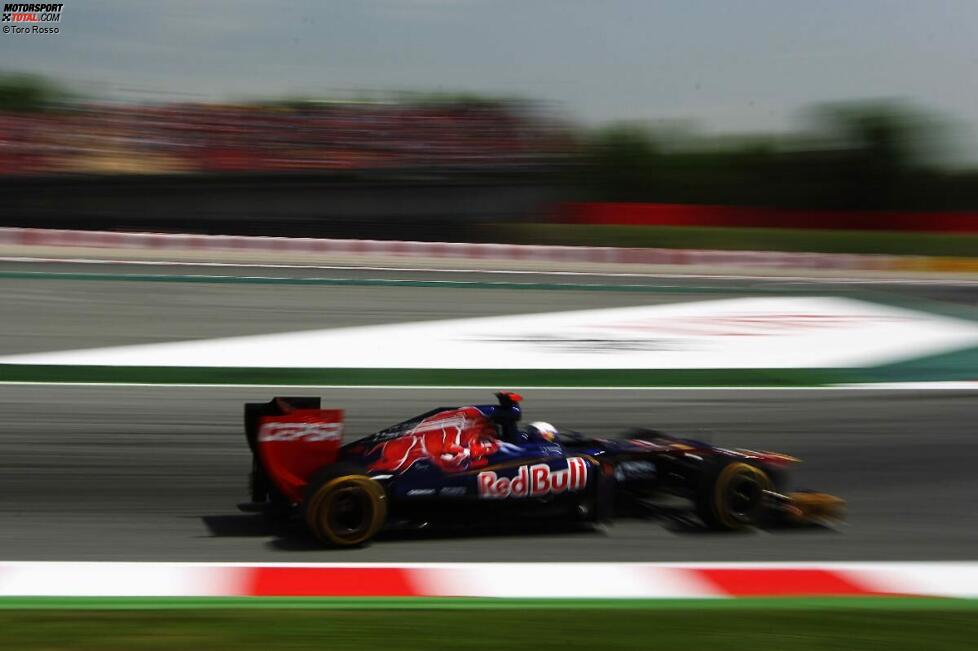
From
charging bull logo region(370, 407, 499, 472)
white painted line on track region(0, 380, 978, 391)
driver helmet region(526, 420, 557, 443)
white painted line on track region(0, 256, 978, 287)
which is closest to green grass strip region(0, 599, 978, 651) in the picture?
charging bull logo region(370, 407, 499, 472)

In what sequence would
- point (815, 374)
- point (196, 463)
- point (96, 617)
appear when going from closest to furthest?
point (96, 617) → point (196, 463) → point (815, 374)

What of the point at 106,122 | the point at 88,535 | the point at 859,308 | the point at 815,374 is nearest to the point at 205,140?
the point at 106,122

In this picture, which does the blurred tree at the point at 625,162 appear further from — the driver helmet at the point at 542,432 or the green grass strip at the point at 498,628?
the green grass strip at the point at 498,628

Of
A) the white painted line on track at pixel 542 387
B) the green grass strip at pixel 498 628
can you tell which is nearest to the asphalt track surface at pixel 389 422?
the white painted line on track at pixel 542 387

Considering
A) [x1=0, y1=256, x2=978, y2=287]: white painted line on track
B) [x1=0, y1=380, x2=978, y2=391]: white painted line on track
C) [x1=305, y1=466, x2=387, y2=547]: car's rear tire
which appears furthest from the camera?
[x1=0, y1=256, x2=978, y2=287]: white painted line on track

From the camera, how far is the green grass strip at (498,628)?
316 cm

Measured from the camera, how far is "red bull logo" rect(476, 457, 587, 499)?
4535 millimetres

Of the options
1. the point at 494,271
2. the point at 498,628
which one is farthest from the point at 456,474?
the point at 494,271

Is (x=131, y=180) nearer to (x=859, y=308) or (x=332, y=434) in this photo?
(x=859, y=308)

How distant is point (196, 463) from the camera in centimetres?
559

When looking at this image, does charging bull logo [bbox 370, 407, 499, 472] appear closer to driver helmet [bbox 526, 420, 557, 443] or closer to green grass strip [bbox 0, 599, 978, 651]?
driver helmet [bbox 526, 420, 557, 443]

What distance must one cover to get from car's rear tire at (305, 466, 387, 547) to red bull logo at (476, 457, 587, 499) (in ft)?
1.47

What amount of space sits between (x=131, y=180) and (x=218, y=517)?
2028 cm

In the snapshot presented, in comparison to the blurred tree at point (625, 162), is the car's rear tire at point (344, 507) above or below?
below
